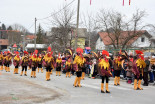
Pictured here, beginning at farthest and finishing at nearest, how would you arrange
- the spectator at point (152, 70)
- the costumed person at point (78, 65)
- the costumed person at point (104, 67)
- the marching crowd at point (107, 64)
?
the spectator at point (152, 70) → the costumed person at point (78, 65) → the marching crowd at point (107, 64) → the costumed person at point (104, 67)

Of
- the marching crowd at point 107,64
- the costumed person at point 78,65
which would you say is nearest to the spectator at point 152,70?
the marching crowd at point 107,64

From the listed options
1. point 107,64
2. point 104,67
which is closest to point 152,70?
point 107,64

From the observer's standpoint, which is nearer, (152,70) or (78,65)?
(78,65)

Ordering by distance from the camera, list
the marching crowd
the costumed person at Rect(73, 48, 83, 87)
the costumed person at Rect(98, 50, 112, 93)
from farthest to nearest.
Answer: the costumed person at Rect(73, 48, 83, 87)
the marching crowd
the costumed person at Rect(98, 50, 112, 93)

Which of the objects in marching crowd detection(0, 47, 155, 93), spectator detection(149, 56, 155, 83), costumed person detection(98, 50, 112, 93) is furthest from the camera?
spectator detection(149, 56, 155, 83)

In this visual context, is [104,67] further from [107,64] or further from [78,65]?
[78,65]

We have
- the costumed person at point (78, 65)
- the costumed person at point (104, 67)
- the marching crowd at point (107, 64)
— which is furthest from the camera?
the costumed person at point (78, 65)

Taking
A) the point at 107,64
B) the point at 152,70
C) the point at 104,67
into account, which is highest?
the point at 107,64

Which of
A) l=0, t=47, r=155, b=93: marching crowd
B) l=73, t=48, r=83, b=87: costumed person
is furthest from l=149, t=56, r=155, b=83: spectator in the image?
l=73, t=48, r=83, b=87: costumed person

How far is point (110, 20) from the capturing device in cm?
2919

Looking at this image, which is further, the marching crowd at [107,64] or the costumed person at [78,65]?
the costumed person at [78,65]

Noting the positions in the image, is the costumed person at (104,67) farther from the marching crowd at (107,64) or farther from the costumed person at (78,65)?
the costumed person at (78,65)

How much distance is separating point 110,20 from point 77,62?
59.4ft

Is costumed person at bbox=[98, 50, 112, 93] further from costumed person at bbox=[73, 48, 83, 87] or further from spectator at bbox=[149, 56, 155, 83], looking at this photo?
spectator at bbox=[149, 56, 155, 83]
